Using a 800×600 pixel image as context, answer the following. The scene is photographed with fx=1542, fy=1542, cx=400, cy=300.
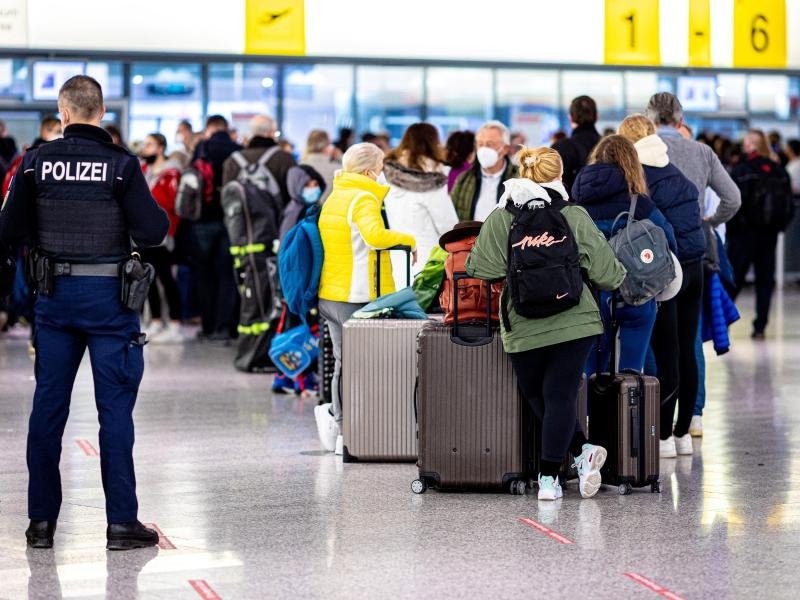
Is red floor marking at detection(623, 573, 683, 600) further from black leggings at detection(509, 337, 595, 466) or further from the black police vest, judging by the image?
the black police vest

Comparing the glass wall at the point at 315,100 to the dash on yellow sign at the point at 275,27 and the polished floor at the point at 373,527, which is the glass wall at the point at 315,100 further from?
the polished floor at the point at 373,527

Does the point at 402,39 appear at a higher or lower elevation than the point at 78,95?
higher

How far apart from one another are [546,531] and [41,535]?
185 cm

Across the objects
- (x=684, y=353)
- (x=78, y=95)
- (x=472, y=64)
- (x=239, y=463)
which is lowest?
(x=239, y=463)

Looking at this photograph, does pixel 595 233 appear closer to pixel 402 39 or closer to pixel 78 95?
pixel 78 95

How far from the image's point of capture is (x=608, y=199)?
6859mm

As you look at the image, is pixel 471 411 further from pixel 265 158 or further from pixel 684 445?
pixel 265 158

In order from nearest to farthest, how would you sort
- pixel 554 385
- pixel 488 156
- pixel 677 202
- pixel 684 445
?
pixel 554 385, pixel 677 202, pixel 684 445, pixel 488 156

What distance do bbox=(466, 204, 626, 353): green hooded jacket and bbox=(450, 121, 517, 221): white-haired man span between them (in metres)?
3.13

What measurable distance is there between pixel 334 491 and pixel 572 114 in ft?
13.8

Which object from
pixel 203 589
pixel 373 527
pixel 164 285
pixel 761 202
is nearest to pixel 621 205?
pixel 373 527

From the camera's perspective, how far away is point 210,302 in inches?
529

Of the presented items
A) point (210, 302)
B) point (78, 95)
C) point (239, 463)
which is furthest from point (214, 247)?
point (78, 95)

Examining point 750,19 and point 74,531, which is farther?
point 750,19
